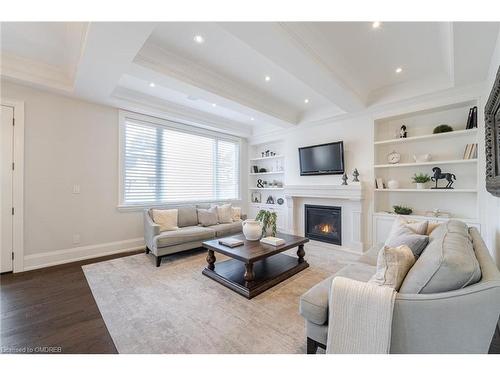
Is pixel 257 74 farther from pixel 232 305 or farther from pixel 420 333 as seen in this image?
pixel 420 333

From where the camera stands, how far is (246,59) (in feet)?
9.17

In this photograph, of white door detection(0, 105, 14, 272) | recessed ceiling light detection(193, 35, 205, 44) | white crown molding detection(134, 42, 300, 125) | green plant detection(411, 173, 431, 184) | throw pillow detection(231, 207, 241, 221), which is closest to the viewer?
recessed ceiling light detection(193, 35, 205, 44)

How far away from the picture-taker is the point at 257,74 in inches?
126

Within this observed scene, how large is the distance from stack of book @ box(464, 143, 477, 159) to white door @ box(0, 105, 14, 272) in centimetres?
629

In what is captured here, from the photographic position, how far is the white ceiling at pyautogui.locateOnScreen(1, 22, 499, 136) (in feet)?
6.88

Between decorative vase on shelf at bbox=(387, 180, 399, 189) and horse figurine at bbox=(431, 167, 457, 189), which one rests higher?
horse figurine at bbox=(431, 167, 457, 189)

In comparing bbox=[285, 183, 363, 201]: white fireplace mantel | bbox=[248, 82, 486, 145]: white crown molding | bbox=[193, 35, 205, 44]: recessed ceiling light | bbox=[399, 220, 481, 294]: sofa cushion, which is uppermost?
bbox=[193, 35, 205, 44]: recessed ceiling light

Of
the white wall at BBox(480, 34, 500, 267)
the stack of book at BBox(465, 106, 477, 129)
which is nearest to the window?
the stack of book at BBox(465, 106, 477, 129)

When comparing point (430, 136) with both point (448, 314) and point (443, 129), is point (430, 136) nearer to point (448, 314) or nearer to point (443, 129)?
point (443, 129)

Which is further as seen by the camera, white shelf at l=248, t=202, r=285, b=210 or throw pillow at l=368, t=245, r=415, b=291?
white shelf at l=248, t=202, r=285, b=210

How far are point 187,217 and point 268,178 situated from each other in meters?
2.59

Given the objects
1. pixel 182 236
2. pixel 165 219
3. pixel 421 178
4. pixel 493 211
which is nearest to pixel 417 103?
pixel 421 178

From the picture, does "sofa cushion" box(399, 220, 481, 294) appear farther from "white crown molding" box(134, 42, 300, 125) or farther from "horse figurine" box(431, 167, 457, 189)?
"white crown molding" box(134, 42, 300, 125)

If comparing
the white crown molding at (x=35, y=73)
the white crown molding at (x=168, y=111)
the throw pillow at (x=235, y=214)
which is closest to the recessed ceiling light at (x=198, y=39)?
the white crown molding at (x=168, y=111)
